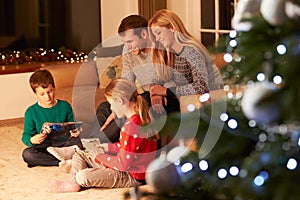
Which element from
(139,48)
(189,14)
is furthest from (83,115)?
(189,14)

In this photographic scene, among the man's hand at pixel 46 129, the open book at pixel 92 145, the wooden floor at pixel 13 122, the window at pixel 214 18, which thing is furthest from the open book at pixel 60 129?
the window at pixel 214 18

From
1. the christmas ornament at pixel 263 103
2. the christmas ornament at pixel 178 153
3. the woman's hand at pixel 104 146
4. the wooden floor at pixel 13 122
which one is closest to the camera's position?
the christmas ornament at pixel 263 103

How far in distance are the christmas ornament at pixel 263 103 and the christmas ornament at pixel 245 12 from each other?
0.47ft

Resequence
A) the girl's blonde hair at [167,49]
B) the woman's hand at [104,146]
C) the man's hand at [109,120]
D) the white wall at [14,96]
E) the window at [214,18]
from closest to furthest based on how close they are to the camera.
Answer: the woman's hand at [104,146], the man's hand at [109,120], the girl's blonde hair at [167,49], the white wall at [14,96], the window at [214,18]

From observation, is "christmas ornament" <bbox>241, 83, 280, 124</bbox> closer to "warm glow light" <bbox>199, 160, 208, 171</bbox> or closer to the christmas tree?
the christmas tree

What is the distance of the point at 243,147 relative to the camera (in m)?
1.27

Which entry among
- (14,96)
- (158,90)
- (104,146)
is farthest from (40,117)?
(14,96)

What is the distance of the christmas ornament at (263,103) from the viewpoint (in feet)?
3.62

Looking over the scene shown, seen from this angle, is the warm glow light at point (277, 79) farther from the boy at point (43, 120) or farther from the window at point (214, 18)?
the window at point (214, 18)

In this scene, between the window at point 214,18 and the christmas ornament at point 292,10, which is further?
the window at point 214,18

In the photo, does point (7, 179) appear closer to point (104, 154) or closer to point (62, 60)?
point (104, 154)

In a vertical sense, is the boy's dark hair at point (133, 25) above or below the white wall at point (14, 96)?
above

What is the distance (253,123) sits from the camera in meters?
1.29

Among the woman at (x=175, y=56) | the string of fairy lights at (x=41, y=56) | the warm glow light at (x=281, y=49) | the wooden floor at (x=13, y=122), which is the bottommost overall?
the wooden floor at (x=13, y=122)
